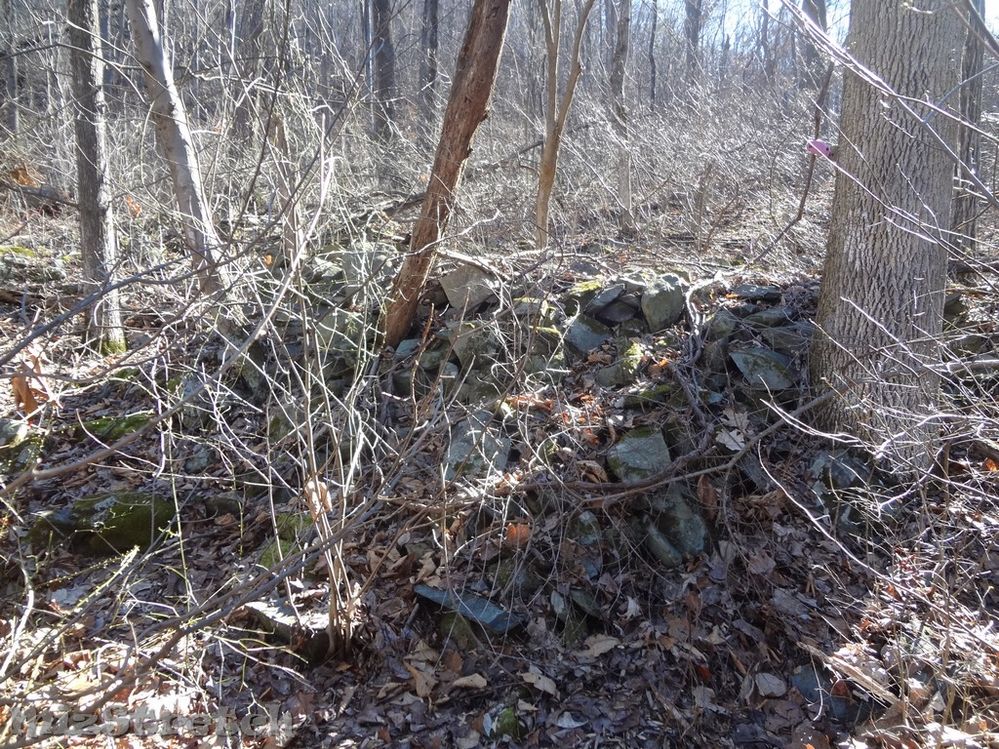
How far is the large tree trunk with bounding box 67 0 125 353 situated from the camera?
22.9 feet

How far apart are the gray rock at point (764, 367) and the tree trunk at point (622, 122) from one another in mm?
2349

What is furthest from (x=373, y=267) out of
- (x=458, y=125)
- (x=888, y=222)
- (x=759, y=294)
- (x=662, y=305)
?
(x=888, y=222)

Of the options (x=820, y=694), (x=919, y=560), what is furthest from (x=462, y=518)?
(x=919, y=560)

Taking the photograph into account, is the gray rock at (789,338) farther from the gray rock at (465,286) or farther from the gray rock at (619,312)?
the gray rock at (465,286)

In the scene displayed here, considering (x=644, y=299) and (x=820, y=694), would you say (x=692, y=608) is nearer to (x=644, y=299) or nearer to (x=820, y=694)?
(x=820, y=694)

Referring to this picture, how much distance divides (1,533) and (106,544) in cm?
69

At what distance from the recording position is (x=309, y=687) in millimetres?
3807

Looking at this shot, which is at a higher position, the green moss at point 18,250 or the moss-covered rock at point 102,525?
the green moss at point 18,250

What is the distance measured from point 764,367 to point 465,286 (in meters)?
2.52

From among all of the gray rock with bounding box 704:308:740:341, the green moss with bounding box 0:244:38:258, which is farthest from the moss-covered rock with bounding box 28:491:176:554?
the green moss with bounding box 0:244:38:258

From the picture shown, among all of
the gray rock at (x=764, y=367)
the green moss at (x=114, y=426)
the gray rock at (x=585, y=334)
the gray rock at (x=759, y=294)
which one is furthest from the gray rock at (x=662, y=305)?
the green moss at (x=114, y=426)

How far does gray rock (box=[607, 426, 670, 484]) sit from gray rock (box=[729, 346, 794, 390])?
0.87 metres

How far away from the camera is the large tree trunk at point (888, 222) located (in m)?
4.34

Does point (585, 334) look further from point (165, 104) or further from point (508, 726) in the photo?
point (165, 104)
